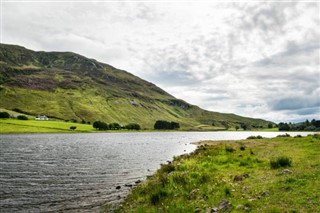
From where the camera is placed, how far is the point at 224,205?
58.5ft

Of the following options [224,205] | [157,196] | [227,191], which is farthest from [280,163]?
[224,205]

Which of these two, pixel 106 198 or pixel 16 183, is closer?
pixel 106 198

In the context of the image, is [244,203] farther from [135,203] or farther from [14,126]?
[14,126]

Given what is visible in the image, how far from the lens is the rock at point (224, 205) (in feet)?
57.3

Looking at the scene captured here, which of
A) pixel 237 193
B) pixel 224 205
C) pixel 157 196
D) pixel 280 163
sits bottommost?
pixel 157 196

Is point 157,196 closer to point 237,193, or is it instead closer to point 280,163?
point 237,193

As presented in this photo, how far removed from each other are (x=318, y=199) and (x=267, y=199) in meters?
2.85

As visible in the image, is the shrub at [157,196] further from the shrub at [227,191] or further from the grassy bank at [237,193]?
the shrub at [227,191]

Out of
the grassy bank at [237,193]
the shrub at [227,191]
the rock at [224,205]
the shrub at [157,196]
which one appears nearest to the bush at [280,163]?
the grassy bank at [237,193]

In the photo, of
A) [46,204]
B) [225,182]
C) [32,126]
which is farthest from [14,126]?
[225,182]

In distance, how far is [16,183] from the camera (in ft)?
125

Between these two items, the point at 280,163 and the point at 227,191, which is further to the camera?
the point at 280,163

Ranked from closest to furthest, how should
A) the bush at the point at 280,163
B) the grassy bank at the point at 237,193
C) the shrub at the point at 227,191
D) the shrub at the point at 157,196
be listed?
the grassy bank at the point at 237,193, the shrub at the point at 227,191, the shrub at the point at 157,196, the bush at the point at 280,163

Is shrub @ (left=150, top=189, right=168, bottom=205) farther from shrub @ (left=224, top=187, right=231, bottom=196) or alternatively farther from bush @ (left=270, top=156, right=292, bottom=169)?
bush @ (left=270, top=156, right=292, bottom=169)
